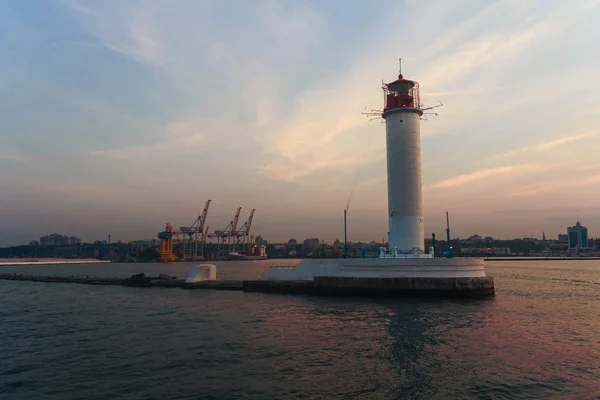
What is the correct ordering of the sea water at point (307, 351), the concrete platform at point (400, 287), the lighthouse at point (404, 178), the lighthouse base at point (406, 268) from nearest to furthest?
the sea water at point (307, 351), the concrete platform at point (400, 287), the lighthouse base at point (406, 268), the lighthouse at point (404, 178)

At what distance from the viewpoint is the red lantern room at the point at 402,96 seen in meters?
32.1

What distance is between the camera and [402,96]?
106 feet

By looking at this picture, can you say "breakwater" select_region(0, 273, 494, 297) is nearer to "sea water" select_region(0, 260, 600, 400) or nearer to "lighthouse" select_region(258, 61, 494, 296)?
"lighthouse" select_region(258, 61, 494, 296)

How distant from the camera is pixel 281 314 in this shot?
24531 mm

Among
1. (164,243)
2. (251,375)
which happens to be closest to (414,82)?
(251,375)

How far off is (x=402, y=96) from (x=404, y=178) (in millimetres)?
7187

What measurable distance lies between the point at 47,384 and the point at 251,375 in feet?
22.0

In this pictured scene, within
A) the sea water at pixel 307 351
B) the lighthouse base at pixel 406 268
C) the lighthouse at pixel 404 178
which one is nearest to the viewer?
the sea water at pixel 307 351

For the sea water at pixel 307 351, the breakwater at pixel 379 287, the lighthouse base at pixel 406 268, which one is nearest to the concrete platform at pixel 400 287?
the breakwater at pixel 379 287

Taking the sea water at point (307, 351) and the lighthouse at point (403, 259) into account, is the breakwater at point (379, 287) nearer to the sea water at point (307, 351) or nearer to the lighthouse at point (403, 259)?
the lighthouse at point (403, 259)

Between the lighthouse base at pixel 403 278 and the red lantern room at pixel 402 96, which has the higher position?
the red lantern room at pixel 402 96

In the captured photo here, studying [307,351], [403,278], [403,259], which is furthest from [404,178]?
[307,351]

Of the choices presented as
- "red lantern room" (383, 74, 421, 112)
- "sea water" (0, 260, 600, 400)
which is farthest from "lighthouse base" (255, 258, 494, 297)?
"red lantern room" (383, 74, 421, 112)

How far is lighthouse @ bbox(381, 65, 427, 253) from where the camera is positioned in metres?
30.5
